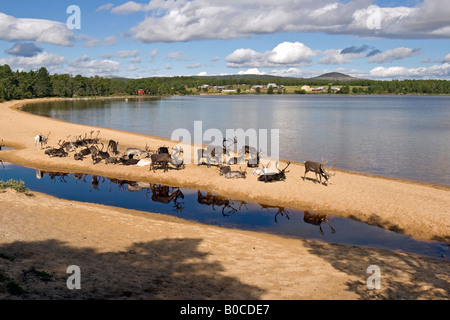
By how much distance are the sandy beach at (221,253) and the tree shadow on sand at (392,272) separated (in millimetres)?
39

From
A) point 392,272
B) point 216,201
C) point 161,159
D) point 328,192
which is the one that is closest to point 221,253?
point 392,272

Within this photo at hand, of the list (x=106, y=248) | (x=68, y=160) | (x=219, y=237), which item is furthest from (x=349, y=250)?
(x=68, y=160)

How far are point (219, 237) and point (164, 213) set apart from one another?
5.38m

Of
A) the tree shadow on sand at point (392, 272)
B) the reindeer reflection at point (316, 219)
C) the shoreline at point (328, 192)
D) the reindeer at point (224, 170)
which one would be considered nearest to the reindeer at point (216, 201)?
the shoreline at point (328, 192)

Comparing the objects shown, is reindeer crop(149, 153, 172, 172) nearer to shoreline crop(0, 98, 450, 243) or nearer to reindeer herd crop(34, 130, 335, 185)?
reindeer herd crop(34, 130, 335, 185)

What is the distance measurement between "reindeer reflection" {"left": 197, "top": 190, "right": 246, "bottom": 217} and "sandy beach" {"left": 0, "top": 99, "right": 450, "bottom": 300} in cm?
92

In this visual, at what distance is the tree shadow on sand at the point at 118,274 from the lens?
30.5 feet

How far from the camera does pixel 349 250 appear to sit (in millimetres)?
15422

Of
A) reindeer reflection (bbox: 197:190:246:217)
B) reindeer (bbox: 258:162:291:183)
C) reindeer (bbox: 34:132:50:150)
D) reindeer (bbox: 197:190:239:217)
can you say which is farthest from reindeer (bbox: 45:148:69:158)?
reindeer (bbox: 258:162:291:183)

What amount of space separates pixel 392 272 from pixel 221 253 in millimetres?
6008

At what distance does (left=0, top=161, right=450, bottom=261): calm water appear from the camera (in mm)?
16891

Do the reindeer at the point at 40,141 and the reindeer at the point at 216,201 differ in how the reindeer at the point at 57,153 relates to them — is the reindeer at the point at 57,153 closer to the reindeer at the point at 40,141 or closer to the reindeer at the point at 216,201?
the reindeer at the point at 40,141
